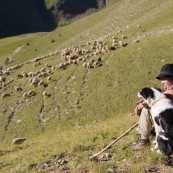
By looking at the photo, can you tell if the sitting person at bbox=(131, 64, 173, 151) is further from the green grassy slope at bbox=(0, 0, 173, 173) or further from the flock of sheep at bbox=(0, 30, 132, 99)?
the flock of sheep at bbox=(0, 30, 132, 99)

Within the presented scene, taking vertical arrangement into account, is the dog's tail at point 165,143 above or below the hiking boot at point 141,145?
above

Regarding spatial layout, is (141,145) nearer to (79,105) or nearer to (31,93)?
(79,105)

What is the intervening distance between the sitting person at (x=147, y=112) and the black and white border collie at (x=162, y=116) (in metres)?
0.43

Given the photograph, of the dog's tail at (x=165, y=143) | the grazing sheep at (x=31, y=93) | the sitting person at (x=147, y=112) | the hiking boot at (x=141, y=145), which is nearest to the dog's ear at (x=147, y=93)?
the sitting person at (x=147, y=112)

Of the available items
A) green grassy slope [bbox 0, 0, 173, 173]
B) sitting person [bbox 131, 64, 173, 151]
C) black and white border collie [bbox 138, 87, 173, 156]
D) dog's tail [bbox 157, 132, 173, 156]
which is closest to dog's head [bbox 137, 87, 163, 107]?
black and white border collie [bbox 138, 87, 173, 156]

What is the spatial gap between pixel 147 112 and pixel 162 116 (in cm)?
188

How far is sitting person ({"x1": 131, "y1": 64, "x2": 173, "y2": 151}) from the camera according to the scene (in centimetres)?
1044

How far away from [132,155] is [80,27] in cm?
6447

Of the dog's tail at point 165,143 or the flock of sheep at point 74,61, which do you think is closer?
the dog's tail at point 165,143

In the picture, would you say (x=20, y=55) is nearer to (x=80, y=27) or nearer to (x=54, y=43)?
(x=54, y=43)

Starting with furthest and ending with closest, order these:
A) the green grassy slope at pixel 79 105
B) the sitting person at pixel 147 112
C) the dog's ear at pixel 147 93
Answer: the green grassy slope at pixel 79 105 < the sitting person at pixel 147 112 < the dog's ear at pixel 147 93

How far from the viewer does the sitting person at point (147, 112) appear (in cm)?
1044

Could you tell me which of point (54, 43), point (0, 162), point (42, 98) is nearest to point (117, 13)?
point (54, 43)

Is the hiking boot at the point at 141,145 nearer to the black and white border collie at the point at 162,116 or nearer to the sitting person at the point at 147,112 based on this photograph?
the sitting person at the point at 147,112
